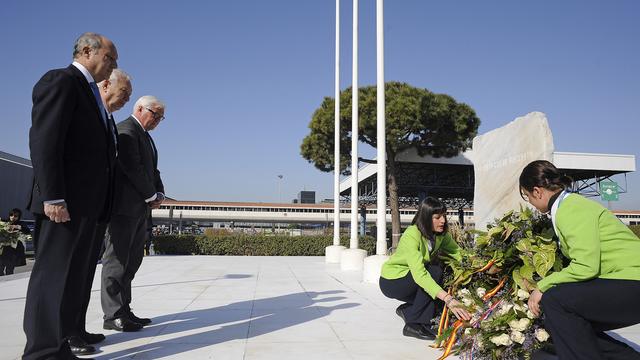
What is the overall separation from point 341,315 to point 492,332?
2.07 metres

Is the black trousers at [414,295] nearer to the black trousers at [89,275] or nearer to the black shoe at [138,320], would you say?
the black shoe at [138,320]

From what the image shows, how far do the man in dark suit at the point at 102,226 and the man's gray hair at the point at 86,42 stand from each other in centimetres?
38

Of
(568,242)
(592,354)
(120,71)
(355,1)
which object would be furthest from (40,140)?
(355,1)

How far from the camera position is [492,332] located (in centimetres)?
270

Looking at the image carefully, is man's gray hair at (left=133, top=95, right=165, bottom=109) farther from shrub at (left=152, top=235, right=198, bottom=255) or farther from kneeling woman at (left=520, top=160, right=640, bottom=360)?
shrub at (left=152, top=235, right=198, bottom=255)

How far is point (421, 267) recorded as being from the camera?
3.42 metres

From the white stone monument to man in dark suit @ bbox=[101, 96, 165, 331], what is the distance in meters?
4.13

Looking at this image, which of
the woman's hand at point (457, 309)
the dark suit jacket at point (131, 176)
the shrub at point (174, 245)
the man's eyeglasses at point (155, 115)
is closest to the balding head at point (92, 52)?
the dark suit jacket at point (131, 176)

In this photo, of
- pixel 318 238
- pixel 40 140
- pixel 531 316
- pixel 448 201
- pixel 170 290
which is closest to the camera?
pixel 40 140

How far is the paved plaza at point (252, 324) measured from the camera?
3.12 metres

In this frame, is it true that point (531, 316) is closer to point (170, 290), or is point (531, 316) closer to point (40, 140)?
point (40, 140)

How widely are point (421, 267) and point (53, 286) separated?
2.45 m

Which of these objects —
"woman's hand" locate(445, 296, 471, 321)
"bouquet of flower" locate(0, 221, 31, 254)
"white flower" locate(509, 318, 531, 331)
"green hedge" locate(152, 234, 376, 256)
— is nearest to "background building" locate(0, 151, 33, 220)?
"green hedge" locate(152, 234, 376, 256)

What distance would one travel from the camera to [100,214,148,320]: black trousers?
12.0ft
